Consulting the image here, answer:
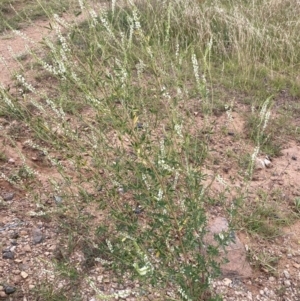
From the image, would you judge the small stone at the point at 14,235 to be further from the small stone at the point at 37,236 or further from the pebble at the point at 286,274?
the pebble at the point at 286,274

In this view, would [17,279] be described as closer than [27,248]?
Yes

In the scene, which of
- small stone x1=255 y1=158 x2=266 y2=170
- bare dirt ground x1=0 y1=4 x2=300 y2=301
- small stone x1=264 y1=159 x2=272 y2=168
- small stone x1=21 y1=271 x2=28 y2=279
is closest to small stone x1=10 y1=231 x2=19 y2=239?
bare dirt ground x1=0 y1=4 x2=300 y2=301

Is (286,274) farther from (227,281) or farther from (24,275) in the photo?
(24,275)

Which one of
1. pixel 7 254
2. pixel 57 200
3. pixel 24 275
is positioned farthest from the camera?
pixel 57 200

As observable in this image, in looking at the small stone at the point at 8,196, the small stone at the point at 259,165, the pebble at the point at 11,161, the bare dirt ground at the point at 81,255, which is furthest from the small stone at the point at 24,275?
the small stone at the point at 259,165

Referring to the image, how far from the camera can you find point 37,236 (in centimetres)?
304

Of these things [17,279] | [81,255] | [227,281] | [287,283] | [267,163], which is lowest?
[267,163]

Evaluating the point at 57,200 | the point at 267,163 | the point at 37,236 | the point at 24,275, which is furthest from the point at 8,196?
the point at 267,163

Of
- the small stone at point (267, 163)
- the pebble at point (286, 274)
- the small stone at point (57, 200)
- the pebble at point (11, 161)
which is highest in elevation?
the pebble at point (11, 161)

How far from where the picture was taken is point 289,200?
3.57 m

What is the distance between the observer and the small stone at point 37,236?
Answer: 118 inches

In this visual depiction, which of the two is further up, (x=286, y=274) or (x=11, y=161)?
(x=11, y=161)

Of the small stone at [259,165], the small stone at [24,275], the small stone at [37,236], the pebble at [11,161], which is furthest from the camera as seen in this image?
the small stone at [259,165]

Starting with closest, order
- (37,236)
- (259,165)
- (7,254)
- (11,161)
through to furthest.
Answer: (7,254), (37,236), (11,161), (259,165)
